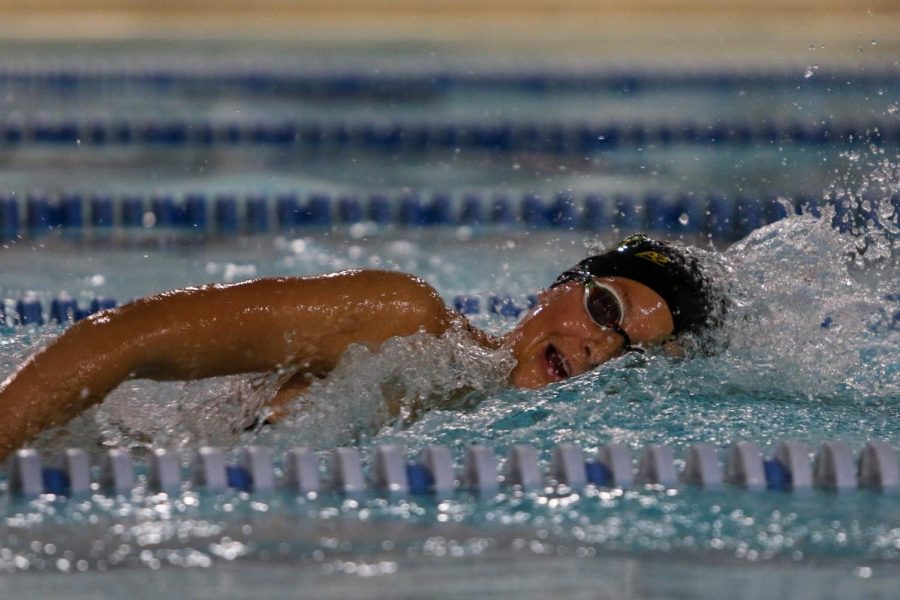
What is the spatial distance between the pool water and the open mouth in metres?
0.06

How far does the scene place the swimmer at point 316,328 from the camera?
1817 mm

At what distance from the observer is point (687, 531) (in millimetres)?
1710

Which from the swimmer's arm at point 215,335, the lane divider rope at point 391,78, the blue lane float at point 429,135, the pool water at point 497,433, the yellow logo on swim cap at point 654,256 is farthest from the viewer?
the lane divider rope at point 391,78

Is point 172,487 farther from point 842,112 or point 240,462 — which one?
point 842,112

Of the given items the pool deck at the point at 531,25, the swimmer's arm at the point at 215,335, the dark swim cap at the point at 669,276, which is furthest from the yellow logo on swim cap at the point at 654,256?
the pool deck at the point at 531,25

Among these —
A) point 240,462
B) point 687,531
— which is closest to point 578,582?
point 687,531

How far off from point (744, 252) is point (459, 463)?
1316 millimetres

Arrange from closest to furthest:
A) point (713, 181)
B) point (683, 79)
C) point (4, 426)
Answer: point (4, 426)
point (713, 181)
point (683, 79)

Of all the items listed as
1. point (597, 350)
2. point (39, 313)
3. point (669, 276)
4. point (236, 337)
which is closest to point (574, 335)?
point (597, 350)

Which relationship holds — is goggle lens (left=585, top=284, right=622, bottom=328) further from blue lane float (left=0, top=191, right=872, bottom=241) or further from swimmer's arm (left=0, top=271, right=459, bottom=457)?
blue lane float (left=0, top=191, right=872, bottom=241)

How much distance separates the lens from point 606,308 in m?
2.29

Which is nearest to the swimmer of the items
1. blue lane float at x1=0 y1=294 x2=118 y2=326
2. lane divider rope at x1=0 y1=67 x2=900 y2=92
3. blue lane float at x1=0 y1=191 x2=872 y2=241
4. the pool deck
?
blue lane float at x1=0 y1=294 x2=118 y2=326

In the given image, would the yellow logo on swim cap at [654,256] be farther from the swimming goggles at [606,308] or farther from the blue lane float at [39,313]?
the blue lane float at [39,313]

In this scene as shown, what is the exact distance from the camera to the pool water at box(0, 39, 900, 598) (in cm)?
154
